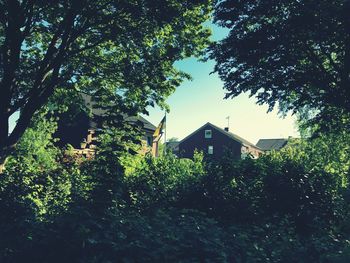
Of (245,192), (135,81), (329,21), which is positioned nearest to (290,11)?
(329,21)

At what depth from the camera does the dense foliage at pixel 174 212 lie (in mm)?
4934

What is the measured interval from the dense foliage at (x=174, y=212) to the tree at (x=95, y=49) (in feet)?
7.02

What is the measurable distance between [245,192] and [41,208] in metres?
4.95

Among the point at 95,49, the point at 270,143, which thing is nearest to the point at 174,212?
the point at 95,49

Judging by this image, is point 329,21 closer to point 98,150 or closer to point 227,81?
point 227,81

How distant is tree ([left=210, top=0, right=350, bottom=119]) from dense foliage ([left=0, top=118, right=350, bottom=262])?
4.20 meters

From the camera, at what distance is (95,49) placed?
11844 millimetres

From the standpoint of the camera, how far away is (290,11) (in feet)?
37.0

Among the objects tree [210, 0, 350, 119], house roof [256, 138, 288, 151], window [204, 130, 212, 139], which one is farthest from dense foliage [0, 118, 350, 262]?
house roof [256, 138, 288, 151]

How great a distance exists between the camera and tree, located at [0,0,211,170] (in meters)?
9.12

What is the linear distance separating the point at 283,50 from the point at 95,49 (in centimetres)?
713

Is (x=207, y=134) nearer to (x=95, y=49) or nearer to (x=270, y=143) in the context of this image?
(x=270, y=143)

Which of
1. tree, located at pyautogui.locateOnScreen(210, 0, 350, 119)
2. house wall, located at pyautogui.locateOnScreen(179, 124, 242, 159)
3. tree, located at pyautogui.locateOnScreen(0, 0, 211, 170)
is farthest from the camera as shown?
house wall, located at pyautogui.locateOnScreen(179, 124, 242, 159)

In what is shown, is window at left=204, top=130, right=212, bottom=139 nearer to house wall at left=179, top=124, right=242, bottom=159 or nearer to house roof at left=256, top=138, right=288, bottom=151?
house wall at left=179, top=124, right=242, bottom=159
